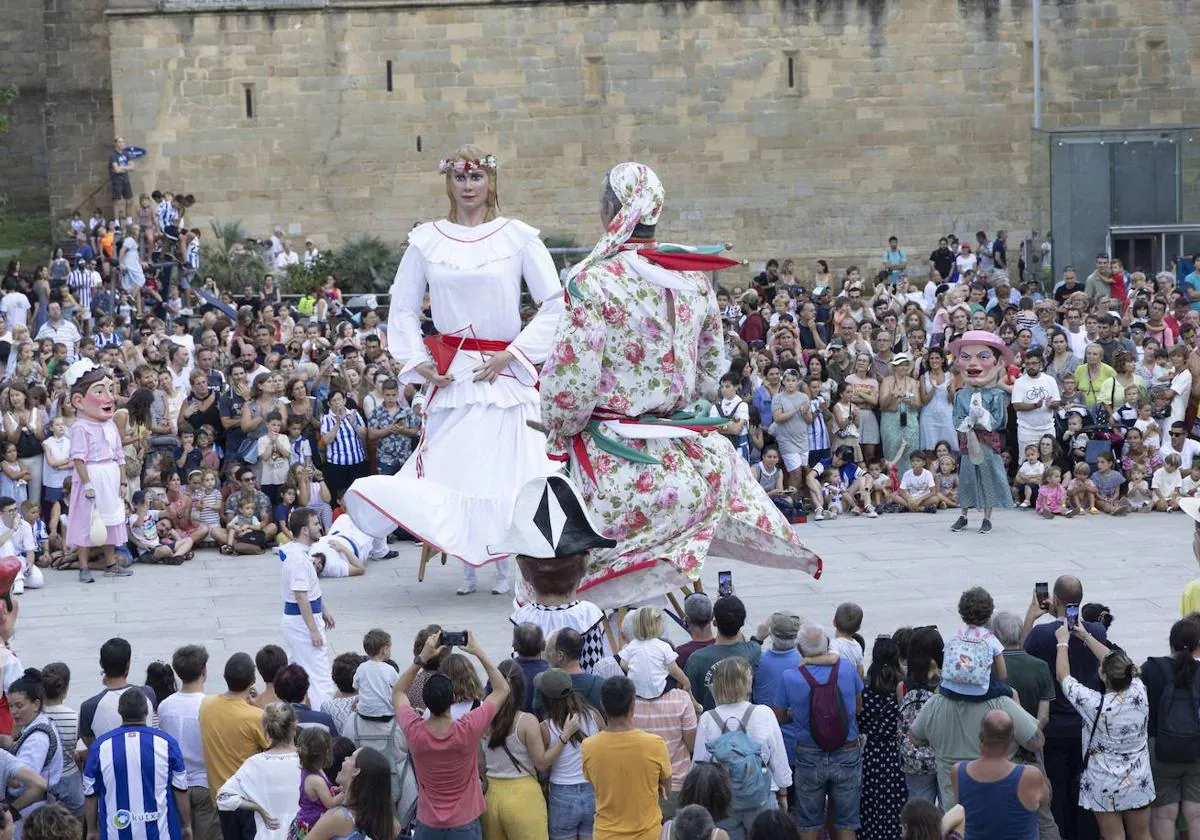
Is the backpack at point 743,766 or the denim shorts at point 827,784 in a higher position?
the backpack at point 743,766

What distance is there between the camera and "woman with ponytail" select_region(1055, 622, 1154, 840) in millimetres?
7523

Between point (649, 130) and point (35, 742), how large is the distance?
2528cm

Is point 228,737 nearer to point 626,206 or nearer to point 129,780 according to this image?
point 129,780

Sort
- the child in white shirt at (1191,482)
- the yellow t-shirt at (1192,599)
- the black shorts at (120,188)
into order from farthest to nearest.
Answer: the black shorts at (120,188)
the child in white shirt at (1191,482)
the yellow t-shirt at (1192,599)

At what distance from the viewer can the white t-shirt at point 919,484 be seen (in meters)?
15.1

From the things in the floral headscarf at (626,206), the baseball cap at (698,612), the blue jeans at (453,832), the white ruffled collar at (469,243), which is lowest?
the blue jeans at (453,832)

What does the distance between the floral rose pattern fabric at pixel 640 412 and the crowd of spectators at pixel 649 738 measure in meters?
1.02

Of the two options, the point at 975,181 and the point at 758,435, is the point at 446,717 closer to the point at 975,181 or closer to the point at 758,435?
the point at 758,435

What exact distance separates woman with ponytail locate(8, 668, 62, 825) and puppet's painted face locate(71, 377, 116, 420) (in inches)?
219

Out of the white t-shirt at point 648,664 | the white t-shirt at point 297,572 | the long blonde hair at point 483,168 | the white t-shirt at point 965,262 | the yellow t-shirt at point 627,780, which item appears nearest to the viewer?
the yellow t-shirt at point 627,780

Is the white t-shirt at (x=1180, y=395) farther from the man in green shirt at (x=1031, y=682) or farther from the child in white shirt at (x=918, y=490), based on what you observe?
the man in green shirt at (x=1031, y=682)

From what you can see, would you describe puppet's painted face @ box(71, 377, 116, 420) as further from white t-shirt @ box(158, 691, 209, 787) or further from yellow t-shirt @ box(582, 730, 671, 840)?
yellow t-shirt @ box(582, 730, 671, 840)

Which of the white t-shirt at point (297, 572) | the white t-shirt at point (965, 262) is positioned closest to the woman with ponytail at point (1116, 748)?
the white t-shirt at point (297, 572)

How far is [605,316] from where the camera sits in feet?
29.6
